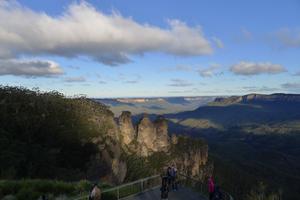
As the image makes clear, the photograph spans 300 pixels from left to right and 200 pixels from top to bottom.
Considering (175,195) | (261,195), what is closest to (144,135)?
(261,195)

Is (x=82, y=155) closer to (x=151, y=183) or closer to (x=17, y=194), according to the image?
(x=151, y=183)

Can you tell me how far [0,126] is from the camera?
8362 cm

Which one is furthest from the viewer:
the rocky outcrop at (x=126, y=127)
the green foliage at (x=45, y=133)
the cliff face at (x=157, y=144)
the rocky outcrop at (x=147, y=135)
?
the rocky outcrop at (x=147, y=135)

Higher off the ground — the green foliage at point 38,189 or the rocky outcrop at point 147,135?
the green foliage at point 38,189

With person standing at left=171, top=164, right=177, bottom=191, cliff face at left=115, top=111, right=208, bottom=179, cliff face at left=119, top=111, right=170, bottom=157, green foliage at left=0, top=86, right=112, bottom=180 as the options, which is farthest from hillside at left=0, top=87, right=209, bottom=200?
cliff face at left=115, top=111, right=208, bottom=179

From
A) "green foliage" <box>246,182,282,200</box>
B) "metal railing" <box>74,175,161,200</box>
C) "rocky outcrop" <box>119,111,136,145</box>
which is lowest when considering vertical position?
"green foliage" <box>246,182,282,200</box>

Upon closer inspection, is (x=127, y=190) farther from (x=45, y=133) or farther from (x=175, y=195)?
(x=45, y=133)

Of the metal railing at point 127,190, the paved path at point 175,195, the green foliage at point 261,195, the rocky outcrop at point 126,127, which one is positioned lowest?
the green foliage at point 261,195

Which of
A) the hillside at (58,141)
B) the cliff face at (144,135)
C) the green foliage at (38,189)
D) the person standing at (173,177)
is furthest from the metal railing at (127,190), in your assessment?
the cliff face at (144,135)

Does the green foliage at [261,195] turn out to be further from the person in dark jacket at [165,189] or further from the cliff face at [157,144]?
the cliff face at [157,144]

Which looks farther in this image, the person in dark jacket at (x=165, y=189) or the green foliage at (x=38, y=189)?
the person in dark jacket at (x=165, y=189)

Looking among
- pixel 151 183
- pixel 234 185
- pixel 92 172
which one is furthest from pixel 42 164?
pixel 234 185

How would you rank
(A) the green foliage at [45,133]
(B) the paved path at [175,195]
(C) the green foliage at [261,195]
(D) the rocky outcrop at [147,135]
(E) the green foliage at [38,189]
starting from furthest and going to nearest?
(D) the rocky outcrop at [147,135]
(A) the green foliage at [45,133]
(C) the green foliage at [261,195]
(B) the paved path at [175,195]
(E) the green foliage at [38,189]

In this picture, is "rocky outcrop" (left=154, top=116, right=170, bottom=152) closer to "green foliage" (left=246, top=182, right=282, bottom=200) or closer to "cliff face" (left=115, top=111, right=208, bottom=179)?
"cliff face" (left=115, top=111, right=208, bottom=179)
